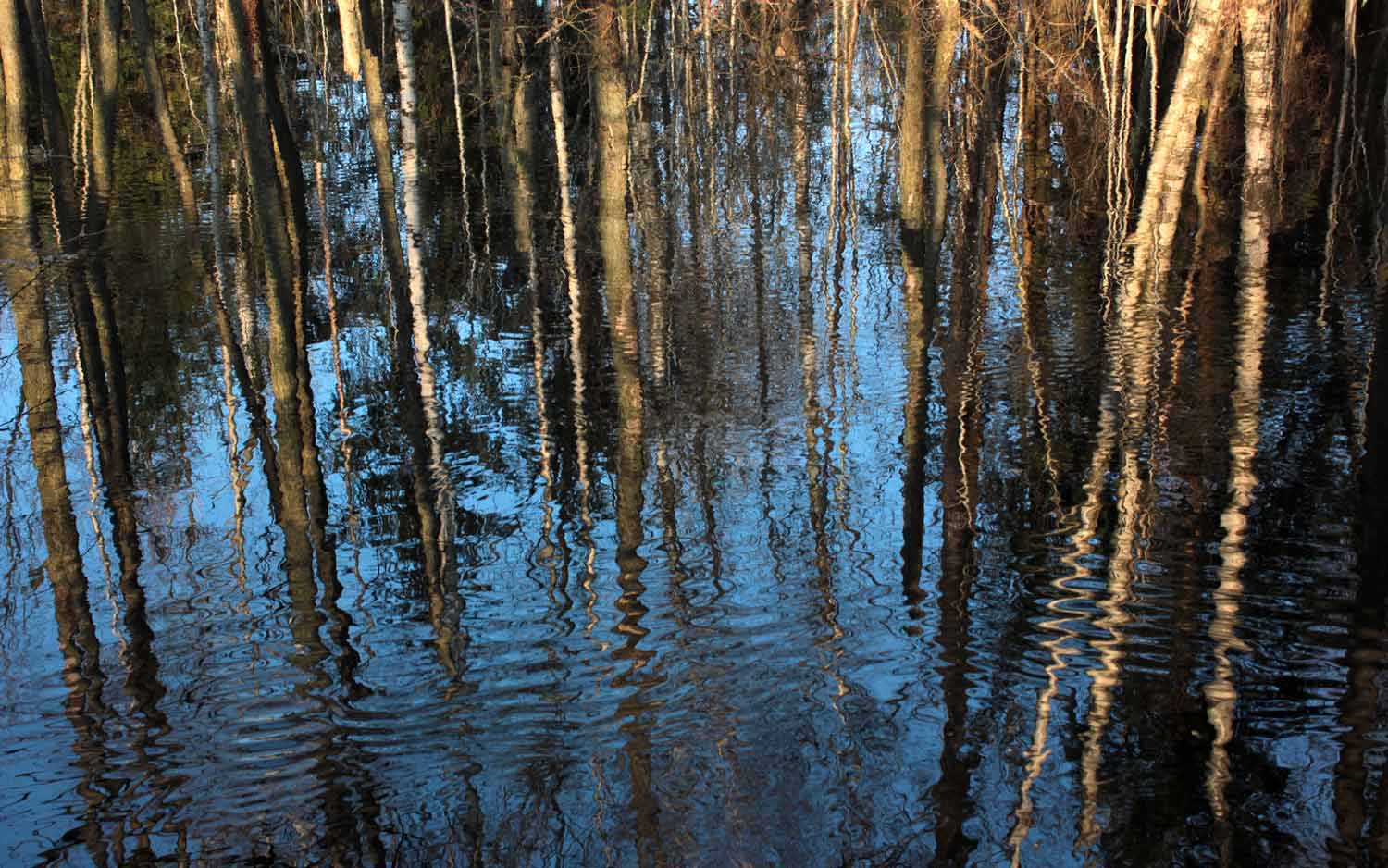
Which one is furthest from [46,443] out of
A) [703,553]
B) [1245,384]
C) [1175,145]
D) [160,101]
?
[160,101]

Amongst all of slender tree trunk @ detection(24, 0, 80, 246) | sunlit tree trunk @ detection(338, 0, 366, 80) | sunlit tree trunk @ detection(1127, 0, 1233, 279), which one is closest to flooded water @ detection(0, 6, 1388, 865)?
sunlit tree trunk @ detection(1127, 0, 1233, 279)

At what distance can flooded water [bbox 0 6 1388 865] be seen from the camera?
16.7 ft

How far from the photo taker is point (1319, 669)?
19.1 ft

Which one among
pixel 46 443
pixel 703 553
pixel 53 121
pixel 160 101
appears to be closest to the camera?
pixel 703 553

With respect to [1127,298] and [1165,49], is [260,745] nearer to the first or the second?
[1127,298]

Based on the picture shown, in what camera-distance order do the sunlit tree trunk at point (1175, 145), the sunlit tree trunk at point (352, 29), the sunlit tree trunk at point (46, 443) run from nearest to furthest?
the sunlit tree trunk at point (46, 443), the sunlit tree trunk at point (1175, 145), the sunlit tree trunk at point (352, 29)

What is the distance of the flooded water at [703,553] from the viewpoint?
5.09 m

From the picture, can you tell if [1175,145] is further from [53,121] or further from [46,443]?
[53,121]

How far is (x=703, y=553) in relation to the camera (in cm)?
733

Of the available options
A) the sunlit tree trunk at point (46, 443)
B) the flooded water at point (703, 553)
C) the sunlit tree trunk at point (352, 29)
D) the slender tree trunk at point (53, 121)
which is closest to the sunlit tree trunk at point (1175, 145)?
the flooded water at point (703, 553)

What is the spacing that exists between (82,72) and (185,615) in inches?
721

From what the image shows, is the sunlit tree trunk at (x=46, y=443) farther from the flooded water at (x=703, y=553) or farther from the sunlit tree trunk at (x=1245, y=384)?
the sunlit tree trunk at (x=1245, y=384)

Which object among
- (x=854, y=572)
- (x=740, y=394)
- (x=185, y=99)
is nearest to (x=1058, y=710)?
(x=854, y=572)

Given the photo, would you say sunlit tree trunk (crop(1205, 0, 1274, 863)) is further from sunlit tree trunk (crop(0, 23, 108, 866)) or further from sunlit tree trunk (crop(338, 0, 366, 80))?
sunlit tree trunk (crop(338, 0, 366, 80))
